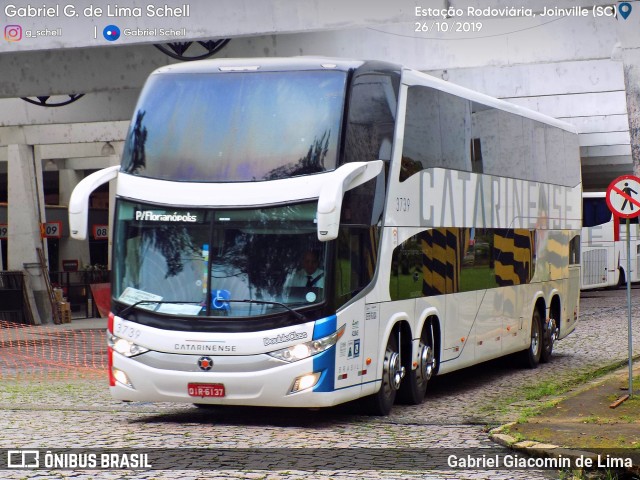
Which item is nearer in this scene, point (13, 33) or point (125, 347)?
point (125, 347)

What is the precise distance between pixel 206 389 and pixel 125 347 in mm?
1002

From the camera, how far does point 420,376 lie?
14.2 m

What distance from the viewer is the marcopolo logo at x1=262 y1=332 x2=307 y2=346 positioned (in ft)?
38.4

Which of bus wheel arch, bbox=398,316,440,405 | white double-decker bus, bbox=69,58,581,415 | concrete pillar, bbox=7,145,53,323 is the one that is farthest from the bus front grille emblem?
concrete pillar, bbox=7,145,53,323

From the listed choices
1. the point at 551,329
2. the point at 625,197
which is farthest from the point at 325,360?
the point at 551,329

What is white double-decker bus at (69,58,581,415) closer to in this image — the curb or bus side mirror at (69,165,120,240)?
bus side mirror at (69,165,120,240)

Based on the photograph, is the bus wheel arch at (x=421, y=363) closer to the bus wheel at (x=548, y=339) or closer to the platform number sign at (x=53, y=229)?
the bus wheel at (x=548, y=339)

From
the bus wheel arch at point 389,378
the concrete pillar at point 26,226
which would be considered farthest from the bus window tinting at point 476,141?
the concrete pillar at point 26,226

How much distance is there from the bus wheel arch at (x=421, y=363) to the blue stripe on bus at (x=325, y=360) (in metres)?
2.17

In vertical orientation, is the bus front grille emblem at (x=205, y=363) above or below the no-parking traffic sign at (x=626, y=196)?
below

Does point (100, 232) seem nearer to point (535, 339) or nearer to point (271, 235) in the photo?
point (535, 339)

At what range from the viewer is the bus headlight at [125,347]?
477 inches

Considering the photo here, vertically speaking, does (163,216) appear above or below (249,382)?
above

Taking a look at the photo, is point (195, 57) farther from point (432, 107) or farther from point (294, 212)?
point (294, 212)
